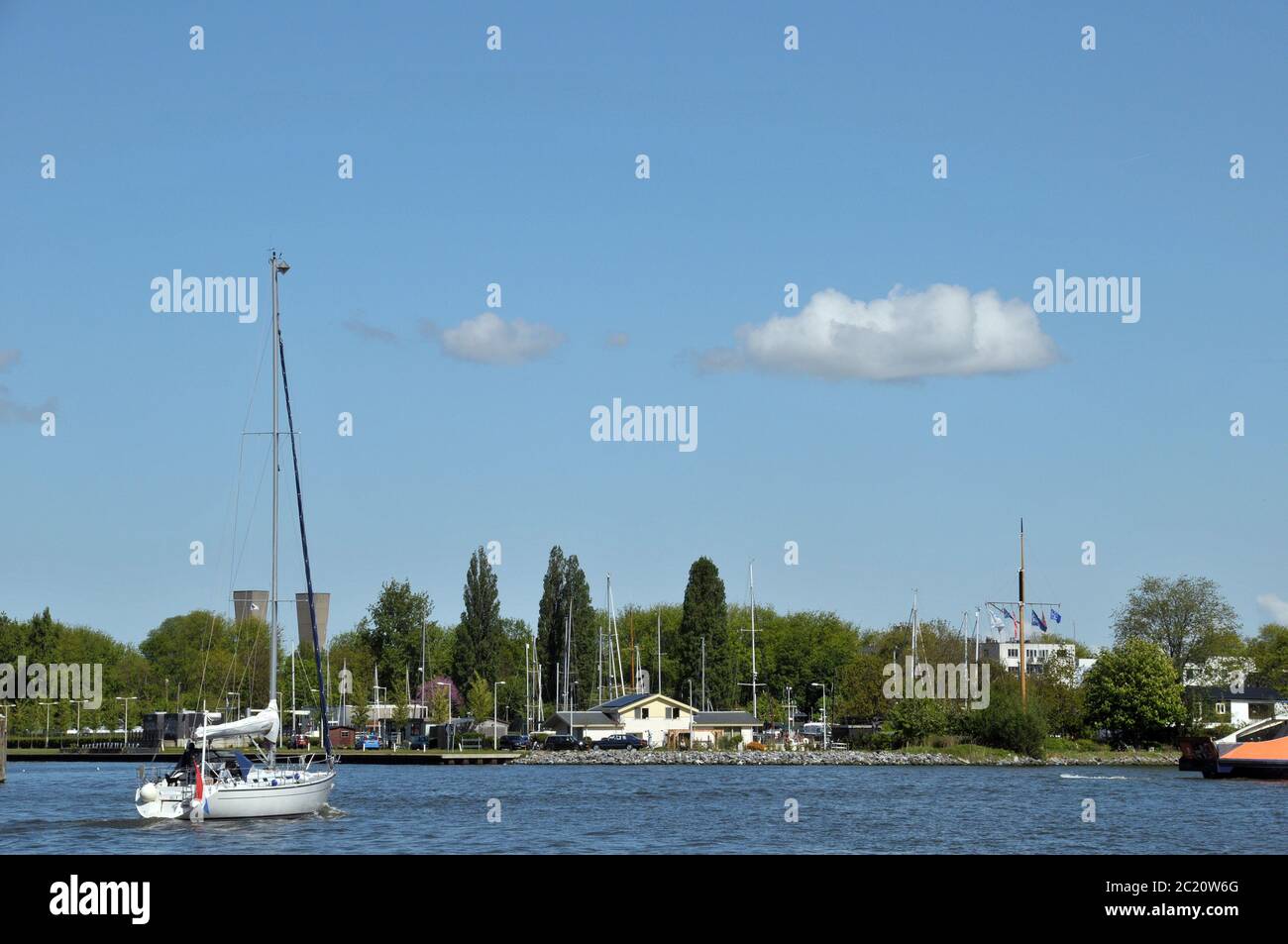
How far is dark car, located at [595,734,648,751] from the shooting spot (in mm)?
126188

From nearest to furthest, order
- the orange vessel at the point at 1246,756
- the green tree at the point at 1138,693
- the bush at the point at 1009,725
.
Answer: the orange vessel at the point at 1246,756 < the bush at the point at 1009,725 < the green tree at the point at 1138,693

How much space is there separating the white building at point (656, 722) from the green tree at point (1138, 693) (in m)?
31.1

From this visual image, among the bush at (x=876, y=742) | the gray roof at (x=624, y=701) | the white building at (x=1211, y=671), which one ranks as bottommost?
the bush at (x=876, y=742)

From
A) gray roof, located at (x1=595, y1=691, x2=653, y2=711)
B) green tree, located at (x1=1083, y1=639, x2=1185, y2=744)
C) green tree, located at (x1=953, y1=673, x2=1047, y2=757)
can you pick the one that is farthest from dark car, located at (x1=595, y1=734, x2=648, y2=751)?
green tree, located at (x1=1083, y1=639, x2=1185, y2=744)

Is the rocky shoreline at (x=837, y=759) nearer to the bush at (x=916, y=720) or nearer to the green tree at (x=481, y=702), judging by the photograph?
the bush at (x=916, y=720)

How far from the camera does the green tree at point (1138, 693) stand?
11762 centimetres

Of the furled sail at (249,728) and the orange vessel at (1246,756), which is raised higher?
the furled sail at (249,728)

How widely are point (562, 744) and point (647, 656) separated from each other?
54004 millimetres

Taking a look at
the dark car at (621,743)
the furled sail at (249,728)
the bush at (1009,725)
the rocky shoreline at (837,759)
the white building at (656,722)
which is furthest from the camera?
the white building at (656,722)

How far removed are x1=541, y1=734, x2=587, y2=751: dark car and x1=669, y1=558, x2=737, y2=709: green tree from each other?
671 inches

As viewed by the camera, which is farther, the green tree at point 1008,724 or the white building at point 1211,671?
the white building at point 1211,671

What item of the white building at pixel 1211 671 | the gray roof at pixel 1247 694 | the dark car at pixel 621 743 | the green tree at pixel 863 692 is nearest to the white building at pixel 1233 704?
the gray roof at pixel 1247 694

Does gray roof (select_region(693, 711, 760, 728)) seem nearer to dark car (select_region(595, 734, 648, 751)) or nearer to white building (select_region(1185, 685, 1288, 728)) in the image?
dark car (select_region(595, 734, 648, 751))
